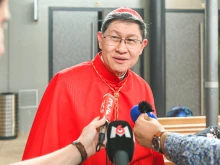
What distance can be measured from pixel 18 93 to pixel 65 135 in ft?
13.9

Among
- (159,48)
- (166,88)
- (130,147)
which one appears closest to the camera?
(130,147)

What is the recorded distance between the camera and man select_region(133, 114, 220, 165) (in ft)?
3.81

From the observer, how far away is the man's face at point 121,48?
173 cm

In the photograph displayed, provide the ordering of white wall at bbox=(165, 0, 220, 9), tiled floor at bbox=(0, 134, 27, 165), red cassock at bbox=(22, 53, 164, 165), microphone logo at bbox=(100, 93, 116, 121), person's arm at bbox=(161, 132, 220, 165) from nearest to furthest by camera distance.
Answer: person's arm at bbox=(161, 132, 220, 165), microphone logo at bbox=(100, 93, 116, 121), red cassock at bbox=(22, 53, 164, 165), tiled floor at bbox=(0, 134, 27, 165), white wall at bbox=(165, 0, 220, 9)

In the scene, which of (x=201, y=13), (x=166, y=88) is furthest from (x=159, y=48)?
(x=201, y=13)

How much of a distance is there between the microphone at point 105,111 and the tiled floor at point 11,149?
309 cm

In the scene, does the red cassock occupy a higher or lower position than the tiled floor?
higher

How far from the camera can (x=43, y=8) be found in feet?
18.7

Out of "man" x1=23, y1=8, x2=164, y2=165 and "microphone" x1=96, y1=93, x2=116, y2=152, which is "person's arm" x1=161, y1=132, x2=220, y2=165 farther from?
"man" x1=23, y1=8, x2=164, y2=165

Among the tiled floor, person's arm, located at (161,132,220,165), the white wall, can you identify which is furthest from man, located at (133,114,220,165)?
the white wall

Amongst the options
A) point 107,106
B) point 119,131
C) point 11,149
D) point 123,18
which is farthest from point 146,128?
point 11,149

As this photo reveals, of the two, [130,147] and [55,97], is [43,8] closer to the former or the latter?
[55,97]

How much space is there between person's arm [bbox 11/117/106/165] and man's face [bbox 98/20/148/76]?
19.5 inches

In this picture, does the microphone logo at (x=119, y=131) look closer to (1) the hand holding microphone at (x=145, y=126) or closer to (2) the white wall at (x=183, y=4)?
(1) the hand holding microphone at (x=145, y=126)
